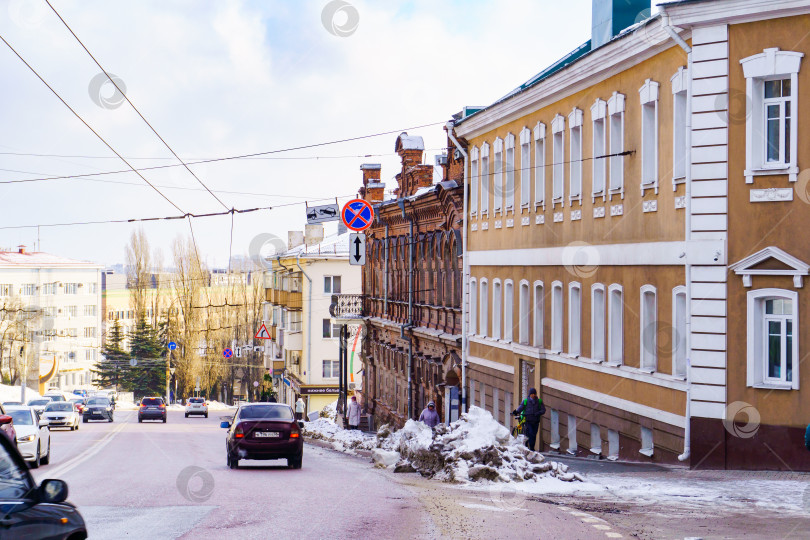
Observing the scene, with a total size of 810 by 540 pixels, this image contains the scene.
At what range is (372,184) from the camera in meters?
50.7

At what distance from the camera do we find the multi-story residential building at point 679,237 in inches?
695

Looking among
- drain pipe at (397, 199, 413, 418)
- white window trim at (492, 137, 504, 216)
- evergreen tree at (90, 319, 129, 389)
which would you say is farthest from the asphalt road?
evergreen tree at (90, 319, 129, 389)

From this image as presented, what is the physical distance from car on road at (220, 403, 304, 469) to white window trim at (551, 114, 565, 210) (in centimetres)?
924

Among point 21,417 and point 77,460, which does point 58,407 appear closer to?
point 77,460

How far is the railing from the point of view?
52.5m

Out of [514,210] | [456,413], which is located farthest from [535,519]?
[456,413]

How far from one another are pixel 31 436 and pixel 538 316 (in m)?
13.6

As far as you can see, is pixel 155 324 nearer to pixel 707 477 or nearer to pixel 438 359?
pixel 438 359

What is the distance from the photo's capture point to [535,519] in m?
13.0

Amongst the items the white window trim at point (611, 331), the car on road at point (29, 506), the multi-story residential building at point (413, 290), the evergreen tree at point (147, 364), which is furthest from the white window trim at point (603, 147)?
the evergreen tree at point (147, 364)

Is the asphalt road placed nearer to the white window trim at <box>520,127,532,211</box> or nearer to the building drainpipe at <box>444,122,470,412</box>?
the white window trim at <box>520,127,532,211</box>

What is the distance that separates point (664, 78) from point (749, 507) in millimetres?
9136

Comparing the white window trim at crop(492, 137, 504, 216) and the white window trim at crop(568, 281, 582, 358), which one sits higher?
the white window trim at crop(492, 137, 504, 216)

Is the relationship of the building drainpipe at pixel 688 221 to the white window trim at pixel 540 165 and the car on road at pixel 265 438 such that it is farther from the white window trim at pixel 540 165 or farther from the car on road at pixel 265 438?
the white window trim at pixel 540 165
